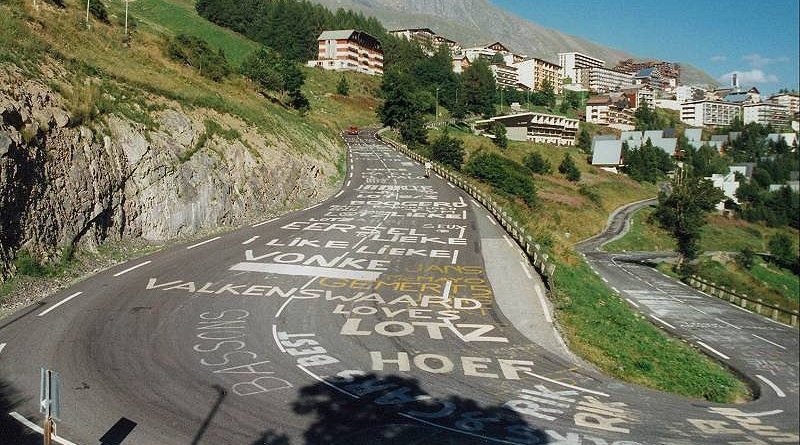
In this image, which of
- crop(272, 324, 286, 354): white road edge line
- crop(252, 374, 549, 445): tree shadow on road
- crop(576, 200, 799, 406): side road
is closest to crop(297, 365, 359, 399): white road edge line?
crop(252, 374, 549, 445): tree shadow on road

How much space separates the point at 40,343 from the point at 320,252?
16.1 metres

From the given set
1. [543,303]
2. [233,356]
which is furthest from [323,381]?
[543,303]

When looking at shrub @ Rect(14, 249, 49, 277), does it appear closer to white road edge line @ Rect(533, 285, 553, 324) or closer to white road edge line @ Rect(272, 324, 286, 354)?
white road edge line @ Rect(272, 324, 286, 354)

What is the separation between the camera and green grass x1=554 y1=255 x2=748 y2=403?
54.2ft

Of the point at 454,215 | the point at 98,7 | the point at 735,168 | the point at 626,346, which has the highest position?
the point at 98,7

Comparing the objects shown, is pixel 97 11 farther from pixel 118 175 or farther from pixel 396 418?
pixel 396 418

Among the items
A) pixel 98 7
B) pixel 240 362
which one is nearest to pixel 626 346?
pixel 240 362

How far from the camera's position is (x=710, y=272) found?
3816cm

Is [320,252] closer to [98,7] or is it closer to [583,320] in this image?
[583,320]

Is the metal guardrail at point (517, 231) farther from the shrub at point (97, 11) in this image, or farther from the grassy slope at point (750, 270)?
the shrub at point (97, 11)

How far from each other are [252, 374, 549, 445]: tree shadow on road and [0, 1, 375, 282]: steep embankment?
1606 cm

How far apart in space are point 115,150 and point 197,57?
1428 inches

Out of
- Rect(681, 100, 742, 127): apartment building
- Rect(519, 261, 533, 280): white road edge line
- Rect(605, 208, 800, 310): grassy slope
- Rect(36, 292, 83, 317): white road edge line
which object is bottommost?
Rect(36, 292, 83, 317): white road edge line

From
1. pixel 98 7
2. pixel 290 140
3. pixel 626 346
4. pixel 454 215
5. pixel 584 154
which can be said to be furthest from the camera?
pixel 584 154
